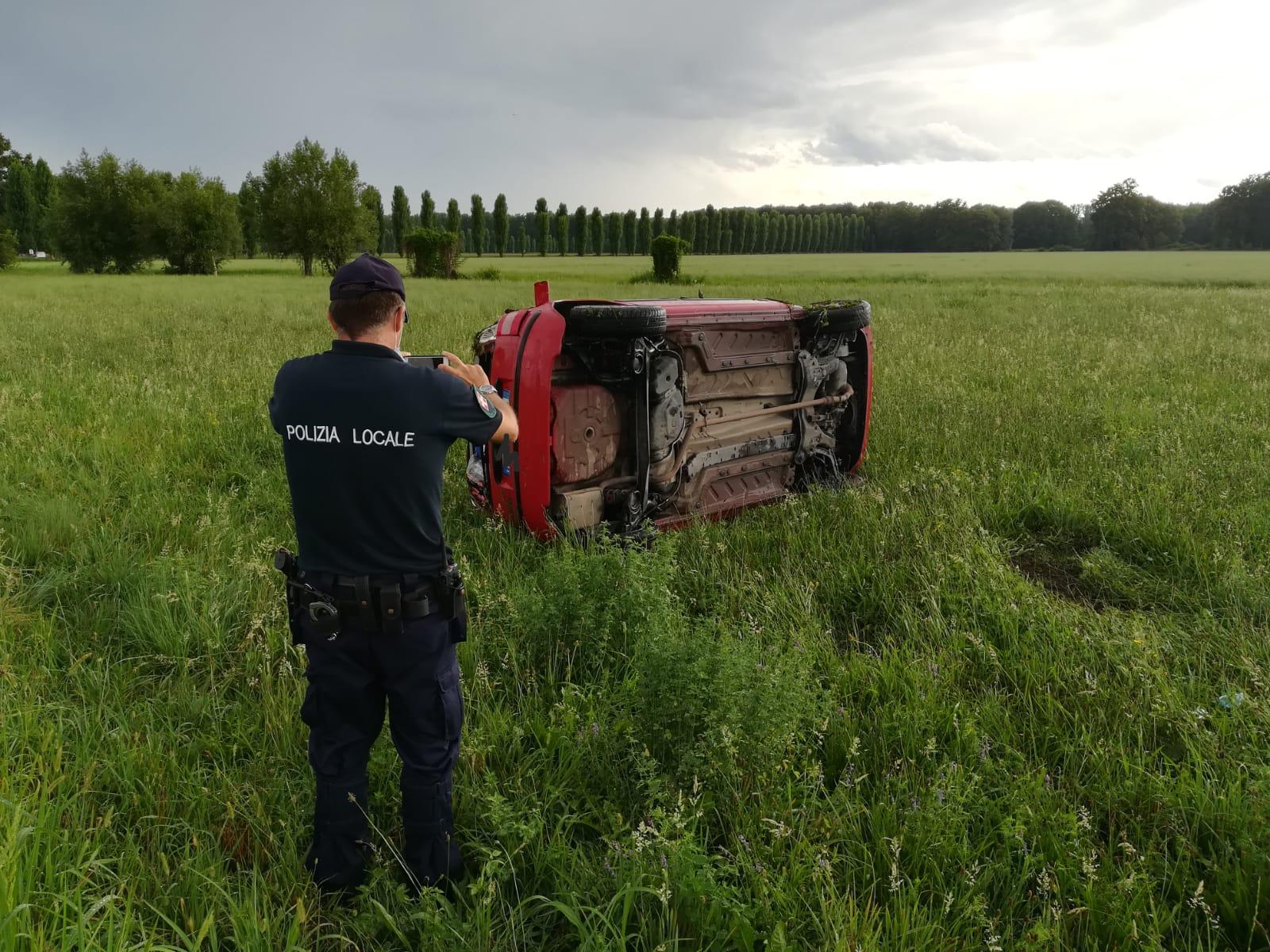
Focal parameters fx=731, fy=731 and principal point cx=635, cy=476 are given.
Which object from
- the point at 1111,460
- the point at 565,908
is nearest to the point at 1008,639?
the point at 565,908

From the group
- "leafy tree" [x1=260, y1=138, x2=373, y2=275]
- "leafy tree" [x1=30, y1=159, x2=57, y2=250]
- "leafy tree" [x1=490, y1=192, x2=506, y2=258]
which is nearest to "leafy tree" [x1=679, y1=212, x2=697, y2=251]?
"leafy tree" [x1=490, y1=192, x2=506, y2=258]

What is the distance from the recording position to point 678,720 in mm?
2559

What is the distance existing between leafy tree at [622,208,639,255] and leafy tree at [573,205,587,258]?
5772mm

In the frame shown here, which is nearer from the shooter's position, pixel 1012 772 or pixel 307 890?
pixel 307 890

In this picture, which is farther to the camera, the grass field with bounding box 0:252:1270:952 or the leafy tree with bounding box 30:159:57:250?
the leafy tree with bounding box 30:159:57:250

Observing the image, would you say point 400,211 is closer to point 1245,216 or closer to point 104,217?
point 104,217

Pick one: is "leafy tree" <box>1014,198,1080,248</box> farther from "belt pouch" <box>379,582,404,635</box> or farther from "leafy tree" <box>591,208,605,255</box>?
"belt pouch" <box>379,582,404,635</box>

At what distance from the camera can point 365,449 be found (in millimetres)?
1975

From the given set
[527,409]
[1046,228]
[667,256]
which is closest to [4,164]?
[667,256]

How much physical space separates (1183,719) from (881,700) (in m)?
1.07

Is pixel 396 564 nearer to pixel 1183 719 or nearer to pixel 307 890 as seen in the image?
pixel 307 890

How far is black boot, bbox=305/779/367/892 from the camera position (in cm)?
205


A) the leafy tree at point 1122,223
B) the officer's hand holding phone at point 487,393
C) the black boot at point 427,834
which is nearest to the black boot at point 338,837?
the black boot at point 427,834

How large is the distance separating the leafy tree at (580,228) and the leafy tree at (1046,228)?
5216cm
